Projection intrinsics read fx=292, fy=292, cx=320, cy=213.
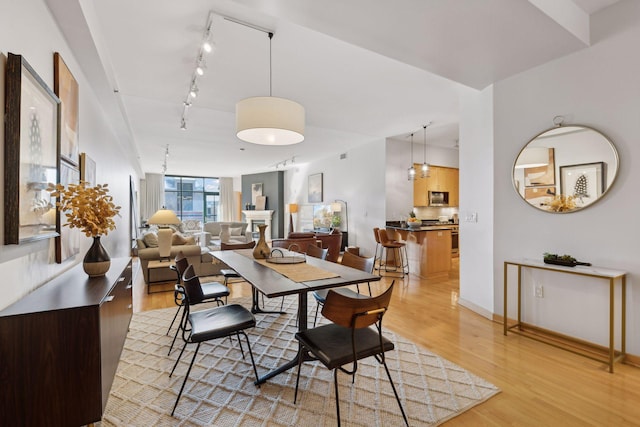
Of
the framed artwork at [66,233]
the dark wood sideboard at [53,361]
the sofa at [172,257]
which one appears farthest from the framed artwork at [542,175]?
the sofa at [172,257]

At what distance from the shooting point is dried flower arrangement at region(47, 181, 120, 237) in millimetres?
1877

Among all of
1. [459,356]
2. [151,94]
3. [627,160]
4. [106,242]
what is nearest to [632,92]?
[627,160]

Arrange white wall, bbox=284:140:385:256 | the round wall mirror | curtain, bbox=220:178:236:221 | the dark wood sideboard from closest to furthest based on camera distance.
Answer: the dark wood sideboard → the round wall mirror → white wall, bbox=284:140:385:256 → curtain, bbox=220:178:236:221

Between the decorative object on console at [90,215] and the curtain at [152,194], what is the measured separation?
1126 cm

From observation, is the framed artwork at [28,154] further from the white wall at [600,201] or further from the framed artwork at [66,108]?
the white wall at [600,201]

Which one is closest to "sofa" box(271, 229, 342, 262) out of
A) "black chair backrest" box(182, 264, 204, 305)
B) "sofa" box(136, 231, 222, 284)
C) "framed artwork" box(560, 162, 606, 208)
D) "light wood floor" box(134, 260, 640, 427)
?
"sofa" box(136, 231, 222, 284)

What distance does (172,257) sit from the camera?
4863 millimetres

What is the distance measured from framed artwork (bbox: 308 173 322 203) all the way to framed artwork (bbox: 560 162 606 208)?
22.3 feet

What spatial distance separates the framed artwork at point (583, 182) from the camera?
2512 millimetres

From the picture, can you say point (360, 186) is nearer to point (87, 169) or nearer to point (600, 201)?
point (600, 201)

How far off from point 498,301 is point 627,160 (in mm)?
1754

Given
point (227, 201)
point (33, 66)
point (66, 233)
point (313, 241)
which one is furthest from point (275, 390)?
point (227, 201)

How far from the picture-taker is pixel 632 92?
2342 millimetres

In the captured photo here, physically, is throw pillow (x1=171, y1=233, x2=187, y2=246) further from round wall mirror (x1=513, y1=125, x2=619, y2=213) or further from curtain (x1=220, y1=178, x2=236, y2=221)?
curtain (x1=220, y1=178, x2=236, y2=221)
